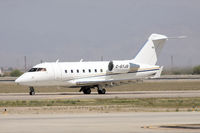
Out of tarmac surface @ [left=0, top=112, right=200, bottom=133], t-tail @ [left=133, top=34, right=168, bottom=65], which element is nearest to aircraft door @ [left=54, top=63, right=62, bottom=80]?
t-tail @ [left=133, top=34, right=168, bottom=65]

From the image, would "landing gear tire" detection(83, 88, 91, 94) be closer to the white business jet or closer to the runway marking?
→ the white business jet

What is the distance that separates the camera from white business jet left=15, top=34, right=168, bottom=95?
5259 centimetres

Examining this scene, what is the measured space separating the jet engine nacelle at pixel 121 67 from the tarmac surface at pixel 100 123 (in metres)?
27.4

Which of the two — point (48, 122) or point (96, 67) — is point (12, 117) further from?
point (96, 67)

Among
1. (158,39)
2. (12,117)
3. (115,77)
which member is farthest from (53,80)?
(12,117)

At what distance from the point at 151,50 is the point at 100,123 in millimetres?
34846

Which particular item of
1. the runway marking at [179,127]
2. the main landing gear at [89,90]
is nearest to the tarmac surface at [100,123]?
the runway marking at [179,127]

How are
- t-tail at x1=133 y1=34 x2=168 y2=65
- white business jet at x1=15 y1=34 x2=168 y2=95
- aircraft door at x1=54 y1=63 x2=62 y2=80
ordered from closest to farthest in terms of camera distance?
white business jet at x1=15 y1=34 x2=168 y2=95 < aircraft door at x1=54 y1=63 x2=62 y2=80 < t-tail at x1=133 y1=34 x2=168 y2=65

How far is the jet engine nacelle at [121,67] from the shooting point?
54812mm

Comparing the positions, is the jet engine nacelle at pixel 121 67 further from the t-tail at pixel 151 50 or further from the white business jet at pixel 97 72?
the t-tail at pixel 151 50

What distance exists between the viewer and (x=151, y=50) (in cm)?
5694

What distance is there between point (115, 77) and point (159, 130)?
1363 inches

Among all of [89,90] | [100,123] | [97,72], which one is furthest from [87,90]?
[100,123]

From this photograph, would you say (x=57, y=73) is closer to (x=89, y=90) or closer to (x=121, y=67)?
(x=89, y=90)
